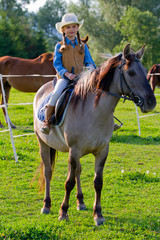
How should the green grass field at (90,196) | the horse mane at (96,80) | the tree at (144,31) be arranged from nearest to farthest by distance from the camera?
the horse mane at (96,80)
the green grass field at (90,196)
the tree at (144,31)

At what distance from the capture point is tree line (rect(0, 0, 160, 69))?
30.2 metres

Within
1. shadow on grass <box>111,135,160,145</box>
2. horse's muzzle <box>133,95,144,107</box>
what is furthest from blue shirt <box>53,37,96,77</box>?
shadow on grass <box>111,135,160,145</box>

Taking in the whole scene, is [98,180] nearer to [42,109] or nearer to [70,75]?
[42,109]

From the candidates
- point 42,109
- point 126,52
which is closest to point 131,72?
point 126,52

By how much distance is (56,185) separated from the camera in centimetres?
535

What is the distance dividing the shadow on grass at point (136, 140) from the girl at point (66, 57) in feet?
14.8

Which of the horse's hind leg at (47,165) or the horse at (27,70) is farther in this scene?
the horse at (27,70)

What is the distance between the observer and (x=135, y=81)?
331 cm

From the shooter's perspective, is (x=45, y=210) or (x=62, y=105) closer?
(x=62, y=105)

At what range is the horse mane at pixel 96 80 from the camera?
3497mm

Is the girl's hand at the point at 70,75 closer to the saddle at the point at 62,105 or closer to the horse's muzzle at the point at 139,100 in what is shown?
the saddle at the point at 62,105

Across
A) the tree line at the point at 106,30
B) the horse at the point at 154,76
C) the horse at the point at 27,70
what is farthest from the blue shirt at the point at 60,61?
the tree line at the point at 106,30

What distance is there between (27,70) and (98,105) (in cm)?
739

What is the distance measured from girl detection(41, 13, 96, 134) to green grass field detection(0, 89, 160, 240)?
3.88 feet
